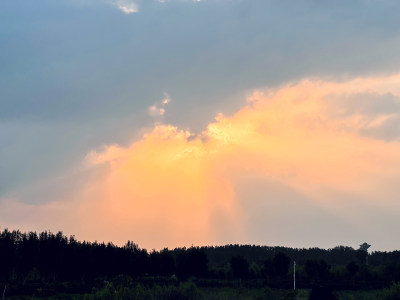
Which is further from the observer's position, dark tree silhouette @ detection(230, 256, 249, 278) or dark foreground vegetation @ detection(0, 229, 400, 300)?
dark tree silhouette @ detection(230, 256, 249, 278)

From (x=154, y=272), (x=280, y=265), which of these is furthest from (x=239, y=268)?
(x=154, y=272)

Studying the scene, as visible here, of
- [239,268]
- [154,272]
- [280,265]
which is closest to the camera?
[280,265]

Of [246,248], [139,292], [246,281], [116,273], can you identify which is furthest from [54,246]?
[246,248]

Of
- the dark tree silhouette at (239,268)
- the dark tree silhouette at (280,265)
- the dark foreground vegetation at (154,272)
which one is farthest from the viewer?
the dark tree silhouette at (239,268)

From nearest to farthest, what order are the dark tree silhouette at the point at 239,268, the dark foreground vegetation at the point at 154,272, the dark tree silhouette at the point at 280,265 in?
the dark foreground vegetation at the point at 154,272
the dark tree silhouette at the point at 280,265
the dark tree silhouette at the point at 239,268

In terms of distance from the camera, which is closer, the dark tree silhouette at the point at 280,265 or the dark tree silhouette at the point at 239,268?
the dark tree silhouette at the point at 280,265

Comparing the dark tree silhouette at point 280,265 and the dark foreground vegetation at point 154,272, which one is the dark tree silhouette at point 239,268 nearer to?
the dark foreground vegetation at point 154,272

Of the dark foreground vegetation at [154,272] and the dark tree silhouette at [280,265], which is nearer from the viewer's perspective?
the dark foreground vegetation at [154,272]

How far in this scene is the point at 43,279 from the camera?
318 feet

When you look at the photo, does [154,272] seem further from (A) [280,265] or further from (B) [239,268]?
(A) [280,265]

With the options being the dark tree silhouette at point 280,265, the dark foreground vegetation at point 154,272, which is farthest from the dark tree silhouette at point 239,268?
the dark tree silhouette at point 280,265

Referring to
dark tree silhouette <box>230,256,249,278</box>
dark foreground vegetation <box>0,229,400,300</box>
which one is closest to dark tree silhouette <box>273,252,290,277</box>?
dark foreground vegetation <box>0,229,400,300</box>

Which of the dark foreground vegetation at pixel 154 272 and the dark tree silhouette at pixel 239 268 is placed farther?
the dark tree silhouette at pixel 239 268

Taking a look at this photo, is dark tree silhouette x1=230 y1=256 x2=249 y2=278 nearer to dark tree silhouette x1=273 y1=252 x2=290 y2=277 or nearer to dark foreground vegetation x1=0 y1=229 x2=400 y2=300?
dark foreground vegetation x1=0 y1=229 x2=400 y2=300
